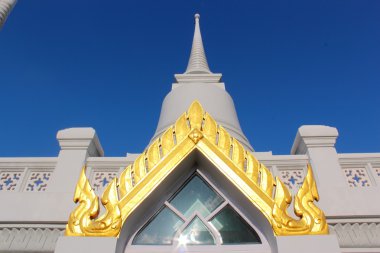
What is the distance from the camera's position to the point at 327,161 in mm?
4754

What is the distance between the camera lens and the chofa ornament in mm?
2803

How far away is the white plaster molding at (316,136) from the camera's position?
496 centimetres

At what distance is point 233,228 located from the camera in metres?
3.11

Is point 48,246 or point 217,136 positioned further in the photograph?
point 48,246

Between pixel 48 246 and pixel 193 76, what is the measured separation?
6.85 m

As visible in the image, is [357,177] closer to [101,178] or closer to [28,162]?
[101,178]

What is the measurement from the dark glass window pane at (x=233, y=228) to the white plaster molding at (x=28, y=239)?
223 cm

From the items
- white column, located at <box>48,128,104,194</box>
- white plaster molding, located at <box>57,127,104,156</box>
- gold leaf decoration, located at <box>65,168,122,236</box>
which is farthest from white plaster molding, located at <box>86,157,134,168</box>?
gold leaf decoration, located at <box>65,168,122,236</box>

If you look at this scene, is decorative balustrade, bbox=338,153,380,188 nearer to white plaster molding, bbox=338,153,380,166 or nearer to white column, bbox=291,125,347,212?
white plaster molding, bbox=338,153,380,166

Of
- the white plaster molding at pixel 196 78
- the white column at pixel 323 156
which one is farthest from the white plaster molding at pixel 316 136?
the white plaster molding at pixel 196 78

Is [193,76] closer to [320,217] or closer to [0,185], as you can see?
[0,185]

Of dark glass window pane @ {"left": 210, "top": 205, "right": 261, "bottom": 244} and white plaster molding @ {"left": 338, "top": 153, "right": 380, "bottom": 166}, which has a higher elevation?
white plaster molding @ {"left": 338, "top": 153, "right": 380, "bottom": 166}

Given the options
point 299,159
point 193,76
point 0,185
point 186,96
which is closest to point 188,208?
point 299,159

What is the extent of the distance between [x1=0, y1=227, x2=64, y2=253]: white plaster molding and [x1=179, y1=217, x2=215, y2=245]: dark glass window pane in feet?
6.35
